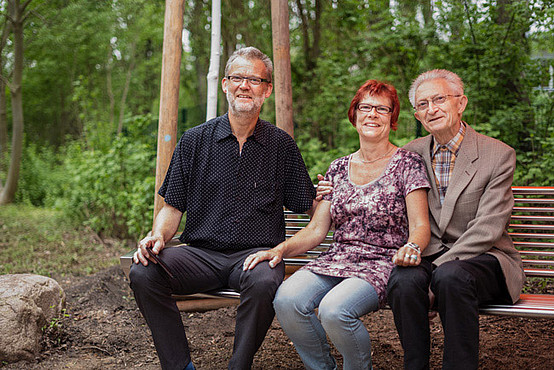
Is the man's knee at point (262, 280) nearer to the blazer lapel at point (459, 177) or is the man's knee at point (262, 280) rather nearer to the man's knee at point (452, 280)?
the man's knee at point (452, 280)

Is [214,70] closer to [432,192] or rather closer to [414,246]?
→ [432,192]

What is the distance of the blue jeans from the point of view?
269cm

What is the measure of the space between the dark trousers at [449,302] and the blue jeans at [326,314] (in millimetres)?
169

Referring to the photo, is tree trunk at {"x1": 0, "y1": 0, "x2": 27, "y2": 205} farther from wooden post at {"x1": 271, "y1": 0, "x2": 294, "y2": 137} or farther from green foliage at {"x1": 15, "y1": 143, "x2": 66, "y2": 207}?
wooden post at {"x1": 271, "y1": 0, "x2": 294, "y2": 137}

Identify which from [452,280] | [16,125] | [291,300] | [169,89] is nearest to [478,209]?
[452,280]

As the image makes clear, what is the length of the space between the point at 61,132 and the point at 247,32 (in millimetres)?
17816

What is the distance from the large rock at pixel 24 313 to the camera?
3.46 meters

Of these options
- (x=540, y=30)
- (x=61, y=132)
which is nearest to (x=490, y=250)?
(x=540, y=30)

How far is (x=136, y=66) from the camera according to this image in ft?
81.4

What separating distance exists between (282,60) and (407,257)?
2.08 m

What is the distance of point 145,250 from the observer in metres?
3.05

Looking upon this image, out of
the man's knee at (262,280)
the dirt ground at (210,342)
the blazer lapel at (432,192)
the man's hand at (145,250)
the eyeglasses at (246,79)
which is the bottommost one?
the dirt ground at (210,342)

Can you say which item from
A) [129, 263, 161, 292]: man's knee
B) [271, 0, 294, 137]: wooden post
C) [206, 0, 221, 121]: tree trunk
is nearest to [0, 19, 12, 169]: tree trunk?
[206, 0, 221, 121]: tree trunk

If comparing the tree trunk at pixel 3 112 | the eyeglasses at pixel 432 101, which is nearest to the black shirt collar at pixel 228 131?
the eyeglasses at pixel 432 101
